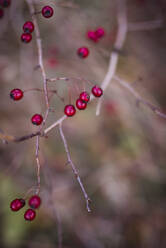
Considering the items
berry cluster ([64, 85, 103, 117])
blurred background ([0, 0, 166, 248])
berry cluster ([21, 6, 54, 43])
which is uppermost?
berry cluster ([21, 6, 54, 43])

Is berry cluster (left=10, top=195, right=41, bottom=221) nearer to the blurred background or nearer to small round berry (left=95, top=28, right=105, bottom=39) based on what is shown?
the blurred background

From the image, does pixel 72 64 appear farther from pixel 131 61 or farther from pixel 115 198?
pixel 115 198

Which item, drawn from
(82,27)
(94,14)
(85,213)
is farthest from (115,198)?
(94,14)

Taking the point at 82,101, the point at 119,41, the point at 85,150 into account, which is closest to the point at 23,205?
the point at 82,101

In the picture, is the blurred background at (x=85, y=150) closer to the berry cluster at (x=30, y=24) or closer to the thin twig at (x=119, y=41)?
the thin twig at (x=119, y=41)

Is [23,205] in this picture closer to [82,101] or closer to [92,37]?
[82,101]

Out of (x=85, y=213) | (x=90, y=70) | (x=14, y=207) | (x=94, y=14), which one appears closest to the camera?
(x=14, y=207)


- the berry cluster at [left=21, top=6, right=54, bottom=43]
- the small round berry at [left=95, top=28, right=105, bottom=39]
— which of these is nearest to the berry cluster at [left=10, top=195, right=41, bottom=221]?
the berry cluster at [left=21, top=6, right=54, bottom=43]

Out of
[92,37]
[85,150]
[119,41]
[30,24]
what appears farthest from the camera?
[85,150]

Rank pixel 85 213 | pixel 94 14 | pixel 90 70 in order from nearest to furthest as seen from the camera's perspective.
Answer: pixel 85 213, pixel 90 70, pixel 94 14
